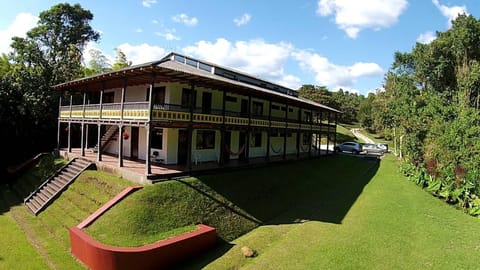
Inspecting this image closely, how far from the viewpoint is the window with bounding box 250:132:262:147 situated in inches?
965

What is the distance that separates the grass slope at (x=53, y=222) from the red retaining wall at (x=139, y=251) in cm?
74

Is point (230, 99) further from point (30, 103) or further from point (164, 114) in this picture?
point (30, 103)

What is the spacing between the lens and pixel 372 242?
12.5 m

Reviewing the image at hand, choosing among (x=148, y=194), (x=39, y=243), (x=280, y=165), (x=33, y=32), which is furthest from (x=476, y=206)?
(x=33, y=32)

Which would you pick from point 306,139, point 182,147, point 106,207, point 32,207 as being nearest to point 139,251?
point 106,207

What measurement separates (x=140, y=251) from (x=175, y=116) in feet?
22.7

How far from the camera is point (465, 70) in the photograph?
35969 mm

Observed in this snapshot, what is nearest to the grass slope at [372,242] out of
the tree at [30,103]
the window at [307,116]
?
the window at [307,116]

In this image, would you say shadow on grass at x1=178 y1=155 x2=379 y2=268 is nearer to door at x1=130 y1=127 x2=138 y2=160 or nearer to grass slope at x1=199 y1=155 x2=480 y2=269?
grass slope at x1=199 y1=155 x2=480 y2=269

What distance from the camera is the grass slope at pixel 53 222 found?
1105cm

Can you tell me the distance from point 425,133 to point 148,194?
82.5ft

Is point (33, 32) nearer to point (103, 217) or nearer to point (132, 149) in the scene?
point (132, 149)

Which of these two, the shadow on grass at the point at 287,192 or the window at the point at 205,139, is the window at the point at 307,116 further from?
the window at the point at 205,139

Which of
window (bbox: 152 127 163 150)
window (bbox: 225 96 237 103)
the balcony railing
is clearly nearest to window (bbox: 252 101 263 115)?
the balcony railing
